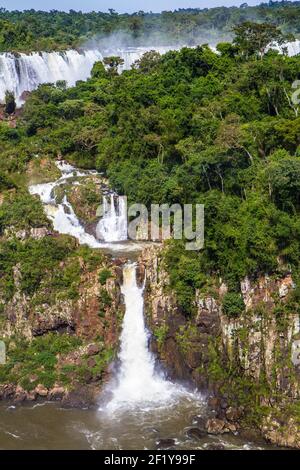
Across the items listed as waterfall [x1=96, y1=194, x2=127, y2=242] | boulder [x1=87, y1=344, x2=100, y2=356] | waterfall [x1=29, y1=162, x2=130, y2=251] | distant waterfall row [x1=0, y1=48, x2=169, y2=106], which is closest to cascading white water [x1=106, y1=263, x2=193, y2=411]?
boulder [x1=87, y1=344, x2=100, y2=356]

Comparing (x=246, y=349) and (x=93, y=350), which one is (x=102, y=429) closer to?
(x=93, y=350)

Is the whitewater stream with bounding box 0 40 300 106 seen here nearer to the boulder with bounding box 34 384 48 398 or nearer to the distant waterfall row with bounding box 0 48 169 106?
the distant waterfall row with bounding box 0 48 169 106

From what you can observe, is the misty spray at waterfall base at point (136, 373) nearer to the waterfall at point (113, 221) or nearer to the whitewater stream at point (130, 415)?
the whitewater stream at point (130, 415)

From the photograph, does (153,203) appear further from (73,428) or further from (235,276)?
(73,428)

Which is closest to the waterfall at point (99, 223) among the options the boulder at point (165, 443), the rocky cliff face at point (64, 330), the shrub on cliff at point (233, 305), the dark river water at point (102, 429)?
the rocky cliff face at point (64, 330)

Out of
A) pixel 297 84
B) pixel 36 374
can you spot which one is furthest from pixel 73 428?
pixel 297 84
